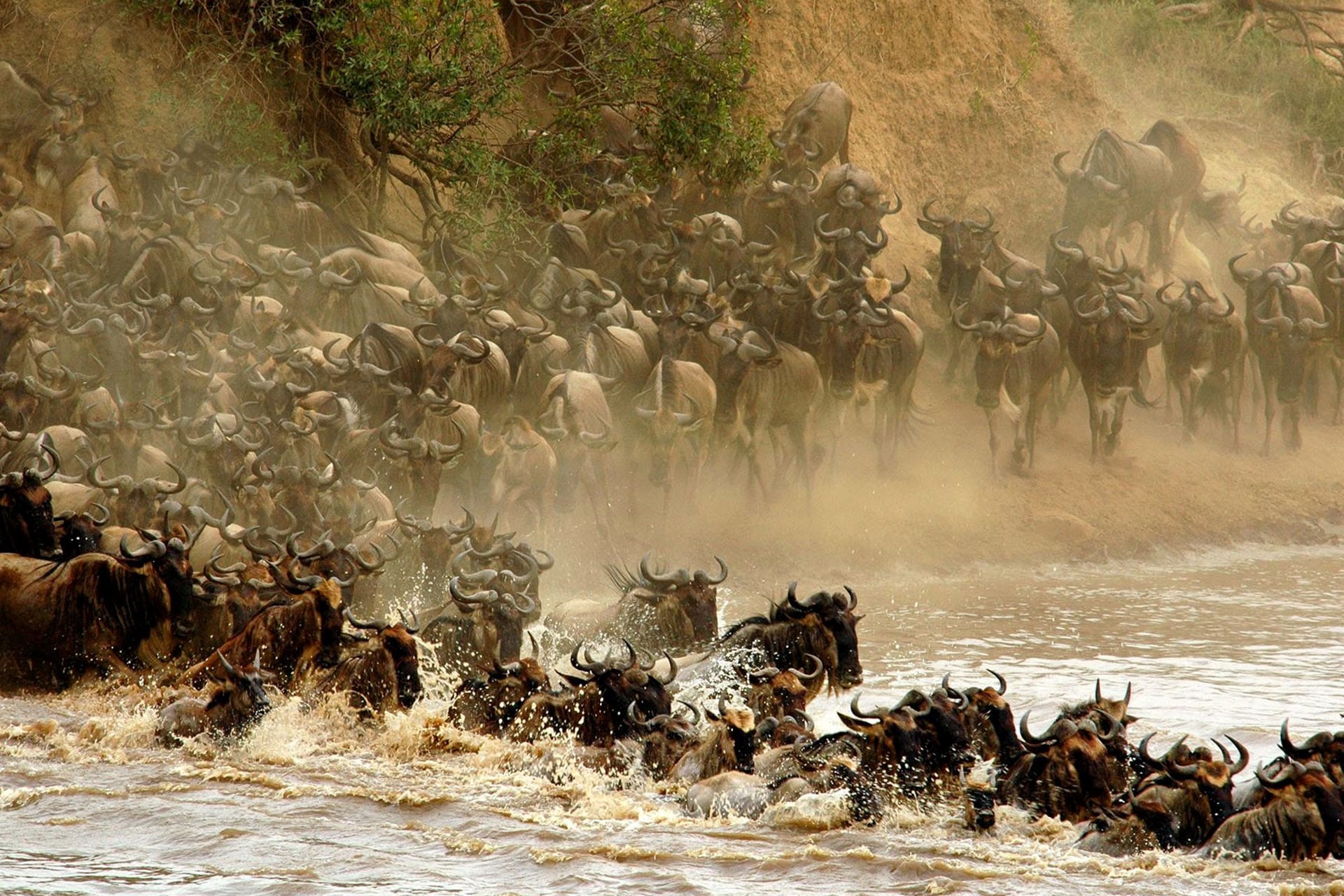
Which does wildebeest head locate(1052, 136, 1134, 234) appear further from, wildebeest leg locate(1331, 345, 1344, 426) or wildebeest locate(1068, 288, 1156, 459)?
wildebeest leg locate(1331, 345, 1344, 426)

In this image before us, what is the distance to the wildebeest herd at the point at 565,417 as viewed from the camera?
6.72m

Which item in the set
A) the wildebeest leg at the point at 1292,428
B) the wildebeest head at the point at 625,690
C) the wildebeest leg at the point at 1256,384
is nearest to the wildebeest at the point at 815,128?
the wildebeest leg at the point at 1256,384

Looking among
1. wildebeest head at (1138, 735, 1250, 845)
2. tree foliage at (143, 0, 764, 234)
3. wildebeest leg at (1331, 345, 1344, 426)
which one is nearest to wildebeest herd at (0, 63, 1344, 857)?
wildebeest head at (1138, 735, 1250, 845)

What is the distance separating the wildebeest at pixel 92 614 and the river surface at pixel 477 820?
0.64 ft

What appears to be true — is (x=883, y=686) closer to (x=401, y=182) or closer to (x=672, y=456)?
(x=672, y=456)

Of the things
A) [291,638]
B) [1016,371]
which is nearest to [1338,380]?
[1016,371]

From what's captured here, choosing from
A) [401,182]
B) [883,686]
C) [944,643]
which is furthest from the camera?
[401,182]

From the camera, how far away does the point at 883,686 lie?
9062 millimetres

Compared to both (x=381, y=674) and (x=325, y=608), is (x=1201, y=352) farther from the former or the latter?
(x=381, y=674)

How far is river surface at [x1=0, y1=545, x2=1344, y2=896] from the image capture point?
5.59 m

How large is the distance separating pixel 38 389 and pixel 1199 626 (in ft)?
26.4

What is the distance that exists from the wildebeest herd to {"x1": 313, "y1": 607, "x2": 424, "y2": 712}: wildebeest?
0.01m

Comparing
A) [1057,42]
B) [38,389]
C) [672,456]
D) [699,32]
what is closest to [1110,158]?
[1057,42]

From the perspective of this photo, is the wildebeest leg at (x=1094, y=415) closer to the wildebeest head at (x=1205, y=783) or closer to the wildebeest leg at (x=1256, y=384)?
the wildebeest leg at (x=1256, y=384)
